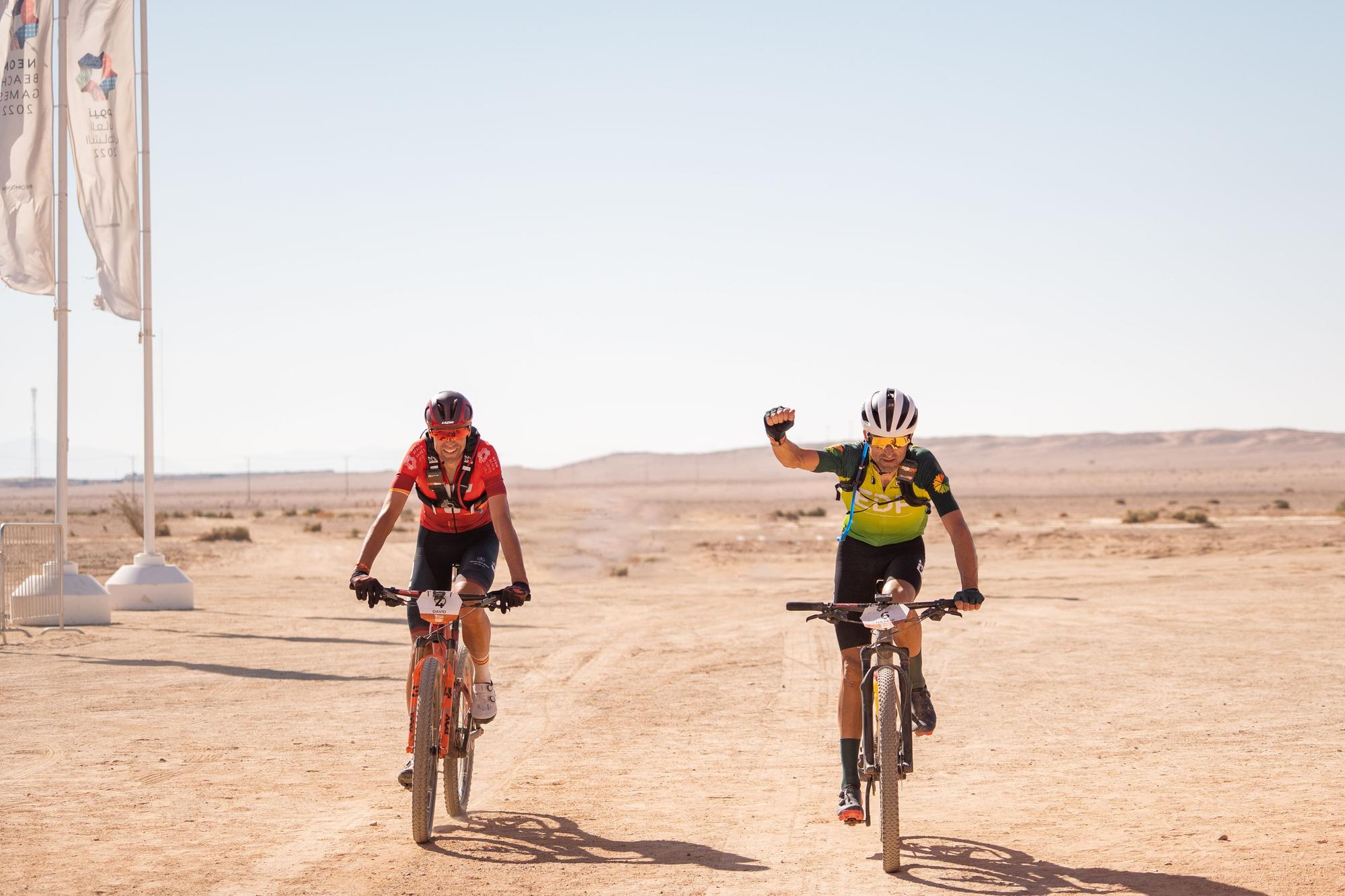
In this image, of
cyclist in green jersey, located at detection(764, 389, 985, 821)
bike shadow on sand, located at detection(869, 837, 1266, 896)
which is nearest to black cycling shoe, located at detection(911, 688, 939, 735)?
cyclist in green jersey, located at detection(764, 389, 985, 821)

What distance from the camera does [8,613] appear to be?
17453 mm

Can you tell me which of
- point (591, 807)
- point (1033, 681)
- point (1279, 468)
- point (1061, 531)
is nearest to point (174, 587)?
point (1033, 681)

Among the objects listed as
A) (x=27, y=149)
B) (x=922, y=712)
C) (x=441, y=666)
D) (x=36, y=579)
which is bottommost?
(x=36, y=579)

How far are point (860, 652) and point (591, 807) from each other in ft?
6.52

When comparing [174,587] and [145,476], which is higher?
[145,476]

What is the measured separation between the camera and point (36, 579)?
710 inches

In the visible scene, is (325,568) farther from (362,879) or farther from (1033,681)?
(362,879)

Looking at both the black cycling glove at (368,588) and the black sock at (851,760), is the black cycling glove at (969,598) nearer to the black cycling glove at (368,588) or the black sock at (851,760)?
the black sock at (851,760)

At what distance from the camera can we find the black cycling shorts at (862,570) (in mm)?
7020

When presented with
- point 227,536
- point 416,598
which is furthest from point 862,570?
point 227,536

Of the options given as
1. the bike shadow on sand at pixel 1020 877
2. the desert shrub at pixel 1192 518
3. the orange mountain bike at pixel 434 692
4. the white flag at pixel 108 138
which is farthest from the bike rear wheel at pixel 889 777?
the desert shrub at pixel 1192 518

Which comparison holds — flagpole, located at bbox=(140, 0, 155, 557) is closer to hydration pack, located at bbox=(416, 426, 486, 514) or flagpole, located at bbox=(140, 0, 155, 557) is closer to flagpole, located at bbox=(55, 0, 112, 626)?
flagpole, located at bbox=(55, 0, 112, 626)

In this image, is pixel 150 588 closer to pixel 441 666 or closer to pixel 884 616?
pixel 441 666

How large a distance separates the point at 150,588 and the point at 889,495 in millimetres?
16996
